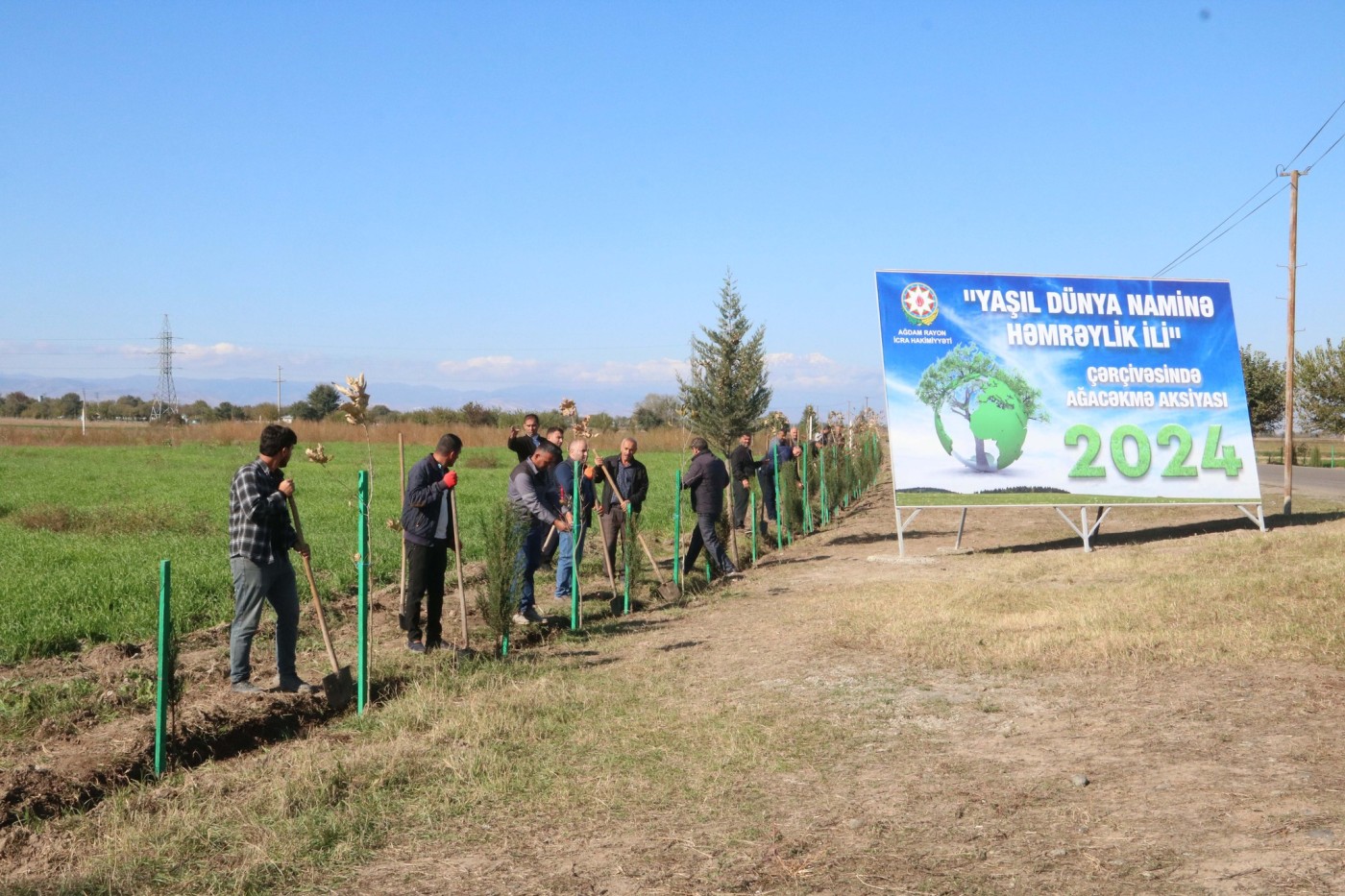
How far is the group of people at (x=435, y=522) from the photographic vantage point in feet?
23.6

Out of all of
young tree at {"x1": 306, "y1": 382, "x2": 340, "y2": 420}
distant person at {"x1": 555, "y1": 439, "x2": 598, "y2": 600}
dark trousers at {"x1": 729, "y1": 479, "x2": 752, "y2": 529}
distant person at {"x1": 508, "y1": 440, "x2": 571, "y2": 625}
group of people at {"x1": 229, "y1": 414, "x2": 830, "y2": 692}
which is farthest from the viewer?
young tree at {"x1": 306, "y1": 382, "x2": 340, "y2": 420}

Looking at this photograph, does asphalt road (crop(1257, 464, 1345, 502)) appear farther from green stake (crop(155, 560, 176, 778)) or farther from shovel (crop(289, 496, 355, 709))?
green stake (crop(155, 560, 176, 778))

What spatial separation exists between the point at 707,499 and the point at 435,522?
209 inches

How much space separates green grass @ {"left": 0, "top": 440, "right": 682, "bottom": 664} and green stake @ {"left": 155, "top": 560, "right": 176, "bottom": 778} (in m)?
2.20

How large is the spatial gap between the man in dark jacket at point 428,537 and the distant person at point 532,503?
88 centimetres

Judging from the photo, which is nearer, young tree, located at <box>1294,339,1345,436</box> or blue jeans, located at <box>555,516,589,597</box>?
blue jeans, located at <box>555,516,589,597</box>

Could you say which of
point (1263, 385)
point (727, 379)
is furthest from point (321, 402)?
point (1263, 385)

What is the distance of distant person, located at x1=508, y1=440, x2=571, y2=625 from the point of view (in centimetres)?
999

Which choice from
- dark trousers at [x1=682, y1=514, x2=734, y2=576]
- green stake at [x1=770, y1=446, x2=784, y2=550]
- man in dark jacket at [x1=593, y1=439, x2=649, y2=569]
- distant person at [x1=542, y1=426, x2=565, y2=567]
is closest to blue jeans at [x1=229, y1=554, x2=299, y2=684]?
distant person at [x1=542, y1=426, x2=565, y2=567]

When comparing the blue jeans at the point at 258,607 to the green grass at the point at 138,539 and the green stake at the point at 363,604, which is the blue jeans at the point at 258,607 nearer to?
the green stake at the point at 363,604

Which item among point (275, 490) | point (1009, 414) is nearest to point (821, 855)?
point (275, 490)

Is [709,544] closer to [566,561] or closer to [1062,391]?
[566,561]

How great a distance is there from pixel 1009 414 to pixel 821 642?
276 inches

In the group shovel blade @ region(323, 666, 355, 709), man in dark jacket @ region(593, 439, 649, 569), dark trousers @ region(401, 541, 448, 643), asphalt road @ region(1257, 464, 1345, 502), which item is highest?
man in dark jacket @ region(593, 439, 649, 569)
